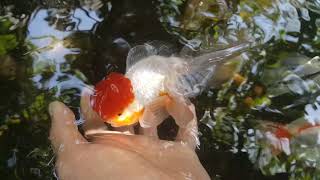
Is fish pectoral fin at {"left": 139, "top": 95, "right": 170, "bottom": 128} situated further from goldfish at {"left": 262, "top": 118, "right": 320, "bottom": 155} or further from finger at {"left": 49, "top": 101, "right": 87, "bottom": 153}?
goldfish at {"left": 262, "top": 118, "right": 320, "bottom": 155}

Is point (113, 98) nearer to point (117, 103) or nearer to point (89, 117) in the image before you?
point (117, 103)

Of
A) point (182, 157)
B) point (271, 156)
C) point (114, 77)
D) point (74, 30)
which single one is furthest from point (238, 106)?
point (74, 30)

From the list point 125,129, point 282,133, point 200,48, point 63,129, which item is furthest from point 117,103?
point 282,133

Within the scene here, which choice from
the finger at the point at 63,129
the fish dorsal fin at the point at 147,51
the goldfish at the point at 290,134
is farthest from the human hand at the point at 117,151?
the goldfish at the point at 290,134

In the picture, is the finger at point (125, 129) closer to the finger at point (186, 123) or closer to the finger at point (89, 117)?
the finger at point (89, 117)

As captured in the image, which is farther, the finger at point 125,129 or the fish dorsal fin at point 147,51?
the fish dorsal fin at point 147,51

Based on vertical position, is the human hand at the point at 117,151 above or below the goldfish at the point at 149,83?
below

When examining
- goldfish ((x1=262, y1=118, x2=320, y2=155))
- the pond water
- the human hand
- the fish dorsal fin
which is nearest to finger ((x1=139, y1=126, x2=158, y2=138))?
the human hand
